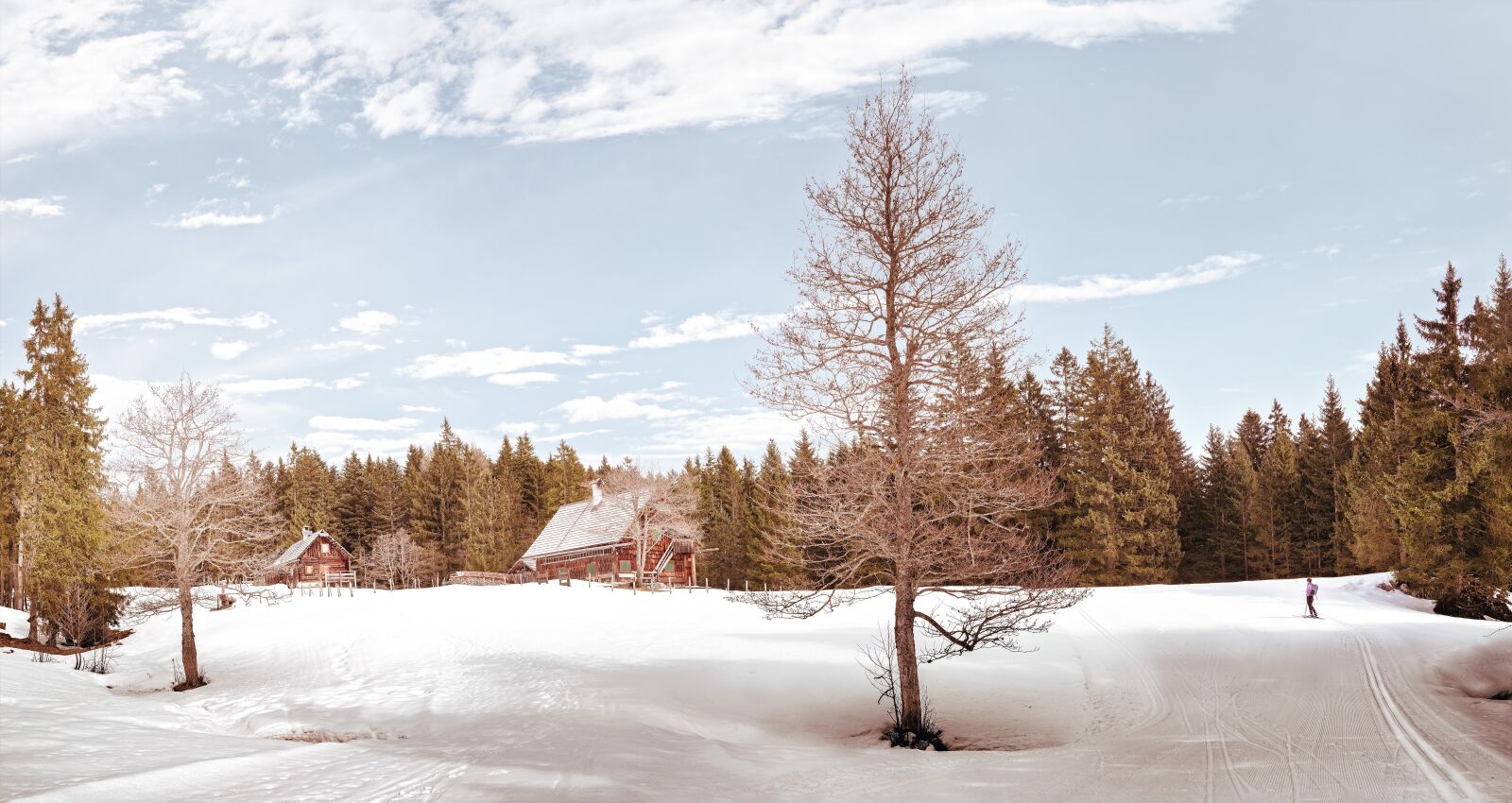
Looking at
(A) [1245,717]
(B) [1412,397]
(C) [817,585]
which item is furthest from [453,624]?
(B) [1412,397]

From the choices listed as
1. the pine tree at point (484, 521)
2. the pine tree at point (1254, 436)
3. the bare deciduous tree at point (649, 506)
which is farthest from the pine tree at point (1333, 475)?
the pine tree at point (484, 521)

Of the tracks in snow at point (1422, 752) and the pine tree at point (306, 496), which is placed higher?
the pine tree at point (306, 496)

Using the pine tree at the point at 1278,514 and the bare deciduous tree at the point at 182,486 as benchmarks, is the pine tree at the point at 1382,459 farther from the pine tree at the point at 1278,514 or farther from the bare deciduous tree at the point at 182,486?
the bare deciduous tree at the point at 182,486

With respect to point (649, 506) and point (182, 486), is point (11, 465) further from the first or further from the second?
point (649, 506)

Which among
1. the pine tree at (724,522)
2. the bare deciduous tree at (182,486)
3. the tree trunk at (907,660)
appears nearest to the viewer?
the tree trunk at (907,660)

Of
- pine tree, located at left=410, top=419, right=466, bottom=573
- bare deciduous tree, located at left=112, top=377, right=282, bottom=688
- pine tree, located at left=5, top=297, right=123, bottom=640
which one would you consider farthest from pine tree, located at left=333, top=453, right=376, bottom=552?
bare deciduous tree, located at left=112, top=377, right=282, bottom=688

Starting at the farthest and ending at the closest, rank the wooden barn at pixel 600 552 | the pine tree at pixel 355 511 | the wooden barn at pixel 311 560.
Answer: the pine tree at pixel 355 511, the wooden barn at pixel 311 560, the wooden barn at pixel 600 552

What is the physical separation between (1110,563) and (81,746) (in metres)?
47.0

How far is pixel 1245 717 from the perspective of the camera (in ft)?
50.5

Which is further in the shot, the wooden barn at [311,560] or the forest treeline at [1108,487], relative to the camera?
the wooden barn at [311,560]

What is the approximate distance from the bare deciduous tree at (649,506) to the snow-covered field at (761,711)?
50.4 ft

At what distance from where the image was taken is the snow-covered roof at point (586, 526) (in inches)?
2163

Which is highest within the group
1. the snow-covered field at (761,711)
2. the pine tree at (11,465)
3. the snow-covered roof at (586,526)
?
the pine tree at (11,465)

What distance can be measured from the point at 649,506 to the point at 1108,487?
26491 millimetres
